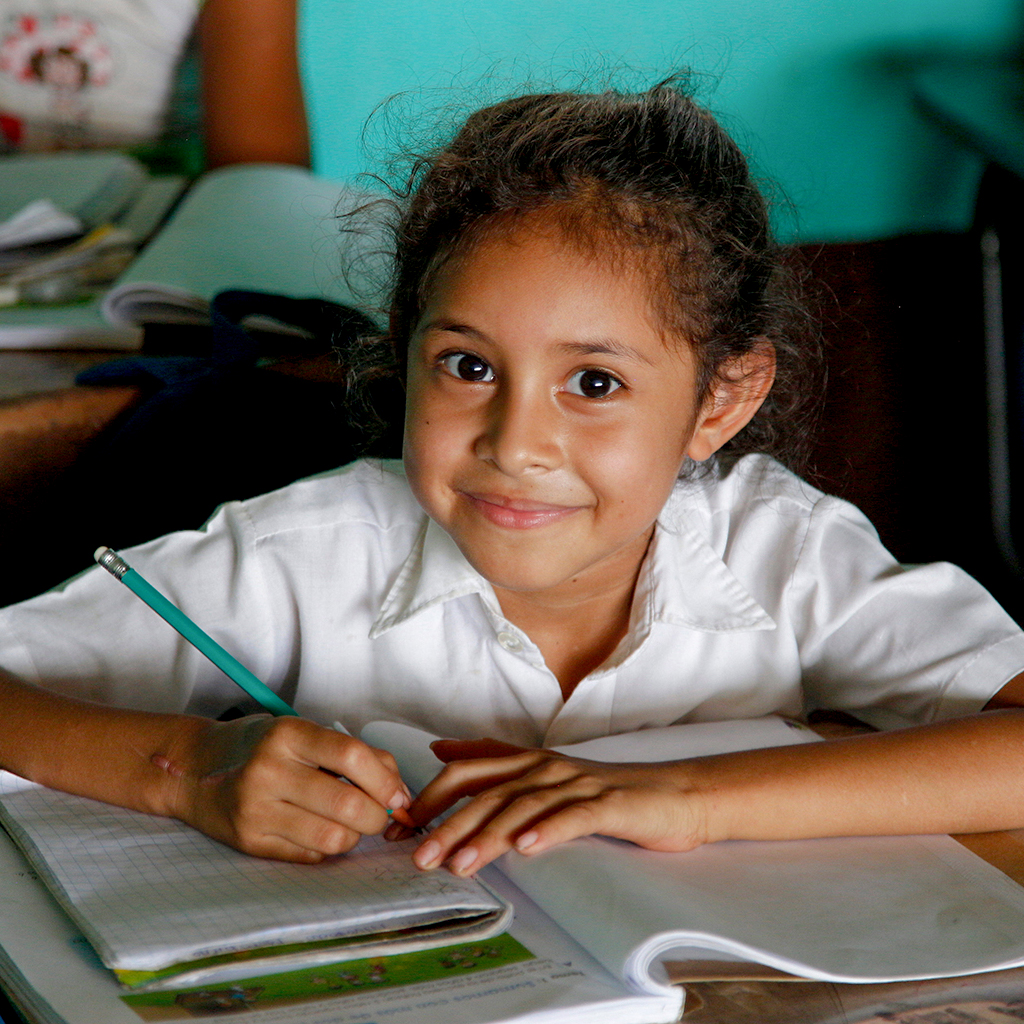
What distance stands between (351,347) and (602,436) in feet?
1.32

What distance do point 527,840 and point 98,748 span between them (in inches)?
12.1

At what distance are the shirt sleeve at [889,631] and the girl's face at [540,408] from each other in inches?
7.4

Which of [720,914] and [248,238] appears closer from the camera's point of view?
[720,914]

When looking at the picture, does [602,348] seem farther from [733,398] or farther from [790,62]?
[790,62]

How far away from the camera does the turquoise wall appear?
5.94 feet

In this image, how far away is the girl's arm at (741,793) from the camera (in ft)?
2.14

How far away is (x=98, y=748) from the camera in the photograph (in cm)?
76

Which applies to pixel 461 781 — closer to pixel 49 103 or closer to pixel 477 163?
pixel 477 163

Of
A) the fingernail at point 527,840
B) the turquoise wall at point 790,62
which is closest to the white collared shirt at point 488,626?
the fingernail at point 527,840

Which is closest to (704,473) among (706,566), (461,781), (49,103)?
(706,566)

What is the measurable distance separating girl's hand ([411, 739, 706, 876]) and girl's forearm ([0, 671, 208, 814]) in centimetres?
17

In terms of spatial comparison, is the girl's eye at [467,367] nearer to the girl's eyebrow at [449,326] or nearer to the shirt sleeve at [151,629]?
the girl's eyebrow at [449,326]

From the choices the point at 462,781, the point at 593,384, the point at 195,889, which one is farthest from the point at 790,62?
the point at 195,889

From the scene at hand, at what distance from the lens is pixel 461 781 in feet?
2.26
